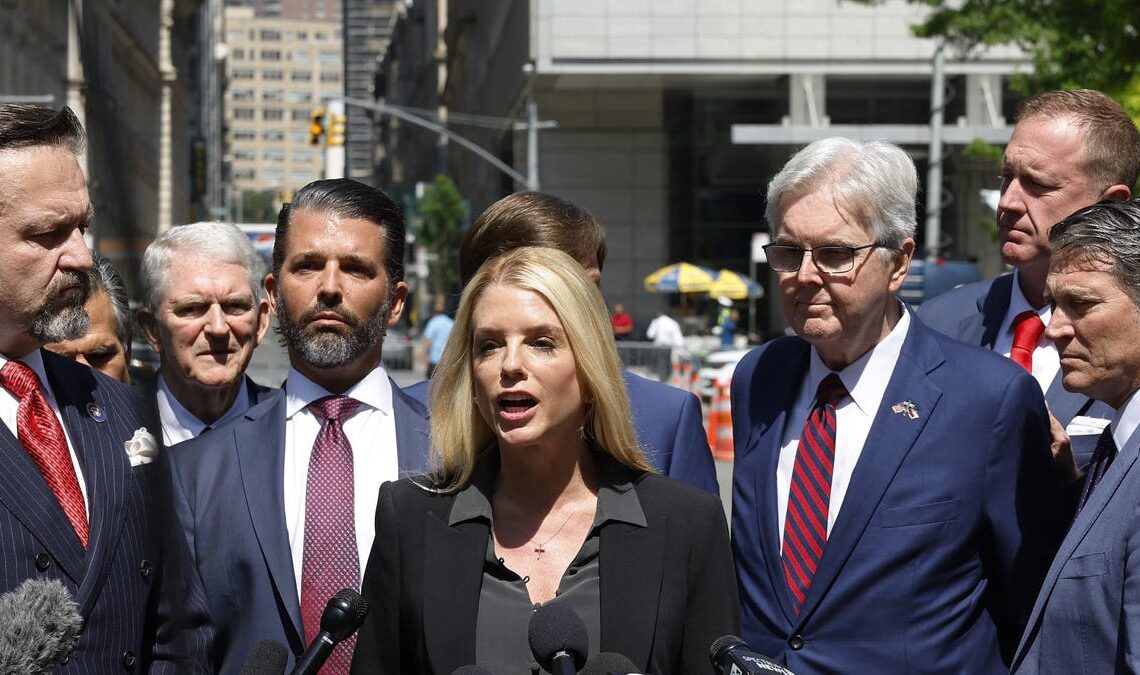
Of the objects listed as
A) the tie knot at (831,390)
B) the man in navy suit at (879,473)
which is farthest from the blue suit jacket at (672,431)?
the tie knot at (831,390)

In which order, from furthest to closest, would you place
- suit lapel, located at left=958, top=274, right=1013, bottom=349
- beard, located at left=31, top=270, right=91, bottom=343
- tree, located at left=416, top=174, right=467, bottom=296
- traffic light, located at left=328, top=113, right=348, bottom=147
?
1. tree, located at left=416, top=174, right=467, bottom=296
2. traffic light, located at left=328, top=113, right=348, bottom=147
3. suit lapel, located at left=958, top=274, right=1013, bottom=349
4. beard, located at left=31, top=270, right=91, bottom=343

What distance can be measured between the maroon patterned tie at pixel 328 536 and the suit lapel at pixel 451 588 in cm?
73

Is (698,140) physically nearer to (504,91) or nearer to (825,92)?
(825,92)

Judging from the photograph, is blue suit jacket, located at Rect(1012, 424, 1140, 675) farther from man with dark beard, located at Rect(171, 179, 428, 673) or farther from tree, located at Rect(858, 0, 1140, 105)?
tree, located at Rect(858, 0, 1140, 105)

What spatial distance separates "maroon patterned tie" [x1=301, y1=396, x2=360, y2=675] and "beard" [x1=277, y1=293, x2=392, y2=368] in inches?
7.4

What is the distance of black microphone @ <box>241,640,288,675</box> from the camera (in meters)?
2.28

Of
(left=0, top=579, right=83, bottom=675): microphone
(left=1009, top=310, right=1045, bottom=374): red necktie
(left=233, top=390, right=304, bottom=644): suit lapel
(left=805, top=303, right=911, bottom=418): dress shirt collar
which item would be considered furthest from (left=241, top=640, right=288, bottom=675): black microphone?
(left=1009, top=310, right=1045, bottom=374): red necktie

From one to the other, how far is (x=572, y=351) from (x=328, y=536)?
1.01m

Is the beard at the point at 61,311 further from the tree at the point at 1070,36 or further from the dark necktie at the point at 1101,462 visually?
the tree at the point at 1070,36

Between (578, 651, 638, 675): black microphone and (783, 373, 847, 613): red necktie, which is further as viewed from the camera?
(783, 373, 847, 613): red necktie

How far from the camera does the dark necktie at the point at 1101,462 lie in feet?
10.7

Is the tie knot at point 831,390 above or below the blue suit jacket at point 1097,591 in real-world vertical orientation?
above

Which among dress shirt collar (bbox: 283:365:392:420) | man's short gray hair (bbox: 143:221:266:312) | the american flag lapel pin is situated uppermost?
man's short gray hair (bbox: 143:221:266:312)

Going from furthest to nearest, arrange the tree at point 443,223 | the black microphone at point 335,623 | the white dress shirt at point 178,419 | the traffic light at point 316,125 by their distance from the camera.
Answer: the tree at point 443,223, the traffic light at point 316,125, the white dress shirt at point 178,419, the black microphone at point 335,623
